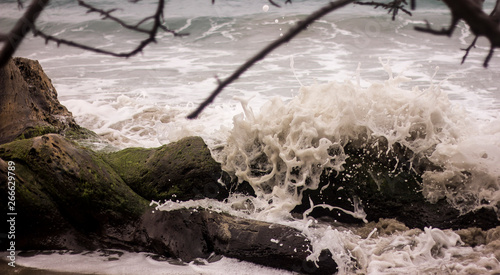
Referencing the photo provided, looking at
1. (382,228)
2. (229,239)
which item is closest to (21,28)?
(229,239)

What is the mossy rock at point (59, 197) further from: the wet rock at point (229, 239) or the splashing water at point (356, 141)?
the splashing water at point (356, 141)

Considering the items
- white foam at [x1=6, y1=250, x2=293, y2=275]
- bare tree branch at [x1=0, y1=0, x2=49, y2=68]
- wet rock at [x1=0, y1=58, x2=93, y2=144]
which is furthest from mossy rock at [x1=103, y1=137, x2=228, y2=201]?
bare tree branch at [x1=0, y1=0, x2=49, y2=68]

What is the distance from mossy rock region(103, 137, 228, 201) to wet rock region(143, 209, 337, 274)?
0.27 m

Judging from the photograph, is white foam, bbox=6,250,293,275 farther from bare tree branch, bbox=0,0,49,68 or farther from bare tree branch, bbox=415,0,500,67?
bare tree branch, bbox=415,0,500,67

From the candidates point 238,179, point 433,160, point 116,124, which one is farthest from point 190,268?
point 116,124

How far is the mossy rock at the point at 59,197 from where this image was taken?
317 cm

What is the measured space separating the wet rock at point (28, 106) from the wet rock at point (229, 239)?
1.70 m

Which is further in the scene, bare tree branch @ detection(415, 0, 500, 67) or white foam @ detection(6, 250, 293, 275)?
white foam @ detection(6, 250, 293, 275)

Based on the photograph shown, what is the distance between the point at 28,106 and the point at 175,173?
1878 millimetres

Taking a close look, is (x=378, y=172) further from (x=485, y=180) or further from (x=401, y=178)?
(x=485, y=180)

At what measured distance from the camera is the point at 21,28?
613 millimetres

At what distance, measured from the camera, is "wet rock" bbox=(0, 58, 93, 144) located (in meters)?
4.14

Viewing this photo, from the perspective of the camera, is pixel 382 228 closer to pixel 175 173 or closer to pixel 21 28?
pixel 175 173

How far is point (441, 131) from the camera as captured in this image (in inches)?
138
